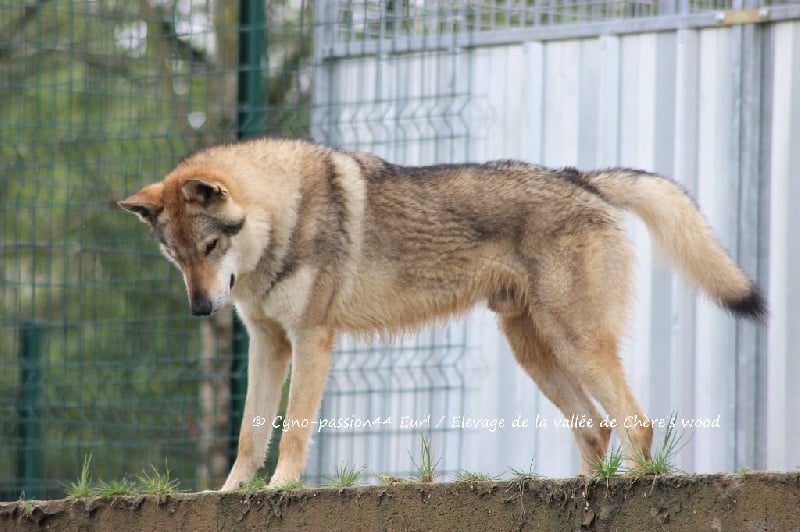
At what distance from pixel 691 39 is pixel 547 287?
204 cm

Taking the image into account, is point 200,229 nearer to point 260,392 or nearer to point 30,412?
point 260,392

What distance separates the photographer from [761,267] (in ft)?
22.0

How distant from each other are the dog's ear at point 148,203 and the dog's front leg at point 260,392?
650 mm

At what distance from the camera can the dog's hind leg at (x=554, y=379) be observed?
231 inches

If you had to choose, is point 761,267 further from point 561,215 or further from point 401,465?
point 401,465

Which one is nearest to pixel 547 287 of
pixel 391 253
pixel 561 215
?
pixel 561 215

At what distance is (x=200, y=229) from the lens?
5.54 meters

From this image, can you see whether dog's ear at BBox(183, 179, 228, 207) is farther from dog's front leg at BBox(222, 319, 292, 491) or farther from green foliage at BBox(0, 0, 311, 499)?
green foliage at BBox(0, 0, 311, 499)

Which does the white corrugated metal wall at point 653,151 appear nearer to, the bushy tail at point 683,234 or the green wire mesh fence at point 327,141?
the green wire mesh fence at point 327,141

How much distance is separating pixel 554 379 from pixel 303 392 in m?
1.23

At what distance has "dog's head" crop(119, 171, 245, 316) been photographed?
5492 millimetres

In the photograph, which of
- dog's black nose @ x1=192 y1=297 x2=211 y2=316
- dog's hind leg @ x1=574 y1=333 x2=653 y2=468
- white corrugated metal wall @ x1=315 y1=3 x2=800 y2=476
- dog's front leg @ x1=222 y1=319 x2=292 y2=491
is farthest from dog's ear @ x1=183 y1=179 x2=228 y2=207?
white corrugated metal wall @ x1=315 y1=3 x2=800 y2=476

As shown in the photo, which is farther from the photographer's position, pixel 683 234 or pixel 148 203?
pixel 683 234

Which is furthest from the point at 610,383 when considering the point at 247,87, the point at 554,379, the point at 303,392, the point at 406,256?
the point at 247,87
